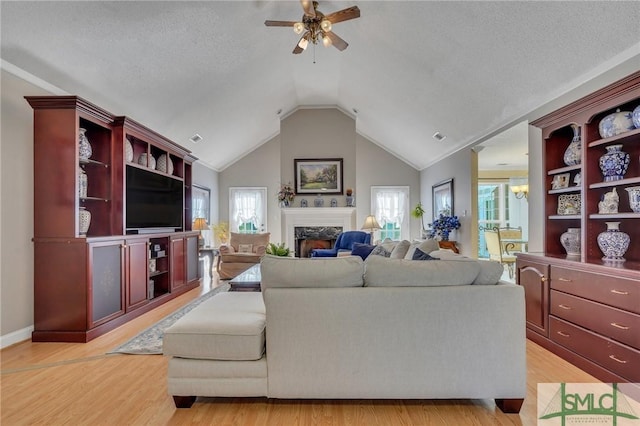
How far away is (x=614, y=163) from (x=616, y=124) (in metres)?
0.30

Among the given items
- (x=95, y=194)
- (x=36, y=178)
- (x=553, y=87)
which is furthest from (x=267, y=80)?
(x=553, y=87)

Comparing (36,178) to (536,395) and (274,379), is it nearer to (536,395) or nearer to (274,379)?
(274,379)

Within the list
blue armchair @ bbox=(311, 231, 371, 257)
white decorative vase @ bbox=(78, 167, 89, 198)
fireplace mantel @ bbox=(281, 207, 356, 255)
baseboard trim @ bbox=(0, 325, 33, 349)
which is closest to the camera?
baseboard trim @ bbox=(0, 325, 33, 349)

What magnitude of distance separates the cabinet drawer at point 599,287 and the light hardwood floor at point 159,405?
58 centimetres

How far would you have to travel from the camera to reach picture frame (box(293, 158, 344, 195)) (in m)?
8.16

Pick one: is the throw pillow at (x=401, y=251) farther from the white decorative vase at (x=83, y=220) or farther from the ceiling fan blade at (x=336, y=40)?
the white decorative vase at (x=83, y=220)

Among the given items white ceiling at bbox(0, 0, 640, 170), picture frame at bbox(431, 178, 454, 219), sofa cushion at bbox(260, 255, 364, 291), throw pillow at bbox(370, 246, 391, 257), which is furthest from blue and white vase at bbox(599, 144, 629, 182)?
picture frame at bbox(431, 178, 454, 219)

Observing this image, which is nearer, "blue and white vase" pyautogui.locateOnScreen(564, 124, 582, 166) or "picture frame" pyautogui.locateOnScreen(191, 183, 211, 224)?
"blue and white vase" pyautogui.locateOnScreen(564, 124, 582, 166)

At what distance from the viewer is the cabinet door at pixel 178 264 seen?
16.4 ft

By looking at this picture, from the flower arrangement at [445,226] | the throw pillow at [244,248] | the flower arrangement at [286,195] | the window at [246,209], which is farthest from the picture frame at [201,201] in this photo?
the flower arrangement at [445,226]

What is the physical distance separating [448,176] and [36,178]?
21.3 feet

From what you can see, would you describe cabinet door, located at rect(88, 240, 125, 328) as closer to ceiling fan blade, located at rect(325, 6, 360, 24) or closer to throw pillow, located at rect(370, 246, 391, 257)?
throw pillow, located at rect(370, 246, 391, 257)

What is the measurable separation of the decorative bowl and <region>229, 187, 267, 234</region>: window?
738 cm

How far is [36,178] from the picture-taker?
326 centimetres
